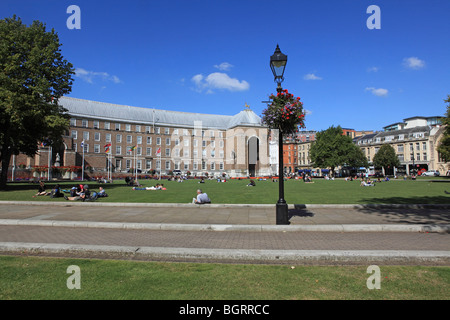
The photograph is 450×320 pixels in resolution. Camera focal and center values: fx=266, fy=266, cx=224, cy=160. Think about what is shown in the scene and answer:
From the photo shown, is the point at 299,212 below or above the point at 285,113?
below

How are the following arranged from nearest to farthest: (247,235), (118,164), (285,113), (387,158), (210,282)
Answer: (210,282)
(247,235)
(285,113)
(118,164)
(387,158)

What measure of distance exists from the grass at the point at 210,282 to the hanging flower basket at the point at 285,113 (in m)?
5.71

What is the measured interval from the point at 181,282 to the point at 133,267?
145cm

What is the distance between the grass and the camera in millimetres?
4227

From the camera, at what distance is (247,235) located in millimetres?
8859

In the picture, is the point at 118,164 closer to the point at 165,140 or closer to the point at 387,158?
the point at 165,140

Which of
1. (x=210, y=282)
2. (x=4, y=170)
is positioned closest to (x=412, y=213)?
(x=210, y=282)

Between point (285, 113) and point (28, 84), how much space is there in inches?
1060

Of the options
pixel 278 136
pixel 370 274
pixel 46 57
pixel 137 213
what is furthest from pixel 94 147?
pixel 370 274

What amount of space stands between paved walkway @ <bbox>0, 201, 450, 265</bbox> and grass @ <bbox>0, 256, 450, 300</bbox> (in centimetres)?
64

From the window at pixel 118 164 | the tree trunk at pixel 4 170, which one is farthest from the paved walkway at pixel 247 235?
the window at pixel 118 164

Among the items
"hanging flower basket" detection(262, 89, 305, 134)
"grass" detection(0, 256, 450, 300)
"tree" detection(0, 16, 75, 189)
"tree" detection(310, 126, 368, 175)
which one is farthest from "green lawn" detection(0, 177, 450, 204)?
"tree" detection(310, 126, 368, 175)
